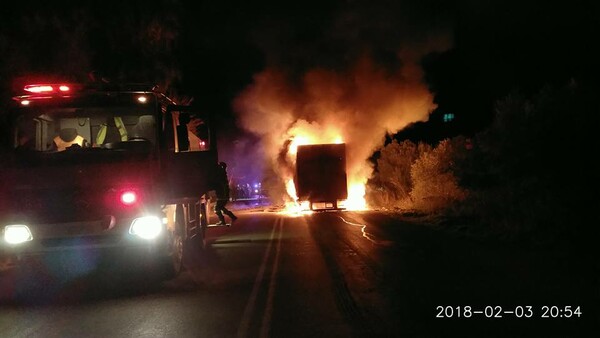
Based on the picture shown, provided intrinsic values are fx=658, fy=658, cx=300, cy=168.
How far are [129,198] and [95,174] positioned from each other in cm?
60

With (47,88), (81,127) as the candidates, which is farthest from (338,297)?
(47,88)

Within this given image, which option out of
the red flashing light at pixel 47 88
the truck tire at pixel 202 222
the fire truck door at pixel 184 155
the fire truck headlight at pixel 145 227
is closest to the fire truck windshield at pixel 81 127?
the red flashing light at pixel 47 88

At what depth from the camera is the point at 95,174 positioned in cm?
952

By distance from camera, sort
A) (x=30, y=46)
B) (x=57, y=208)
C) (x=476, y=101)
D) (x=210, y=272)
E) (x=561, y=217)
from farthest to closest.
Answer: (x=476, y=101) → (x=30, y=46) → (x=561, y=217) → (x=210, y=272) → (x=57, y=208)

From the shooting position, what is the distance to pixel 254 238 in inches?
695

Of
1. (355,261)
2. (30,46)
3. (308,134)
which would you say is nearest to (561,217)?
(355,261)

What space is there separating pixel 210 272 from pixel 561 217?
819 centimetres

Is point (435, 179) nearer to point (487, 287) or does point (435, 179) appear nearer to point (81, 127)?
point (487, 287)

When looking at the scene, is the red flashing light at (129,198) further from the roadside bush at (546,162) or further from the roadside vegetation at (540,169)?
the roadside bush at (546,162)

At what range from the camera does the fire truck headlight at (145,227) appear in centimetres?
959

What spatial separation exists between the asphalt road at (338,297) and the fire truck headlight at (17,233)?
0.90 metres

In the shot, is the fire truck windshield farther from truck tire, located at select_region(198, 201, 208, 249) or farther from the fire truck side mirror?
truck tire, located at select_region(198, 201, 208, 249)

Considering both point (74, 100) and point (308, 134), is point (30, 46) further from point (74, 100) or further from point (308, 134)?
point (308, 134)

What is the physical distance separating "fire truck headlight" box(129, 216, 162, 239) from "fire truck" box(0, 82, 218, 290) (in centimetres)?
1
